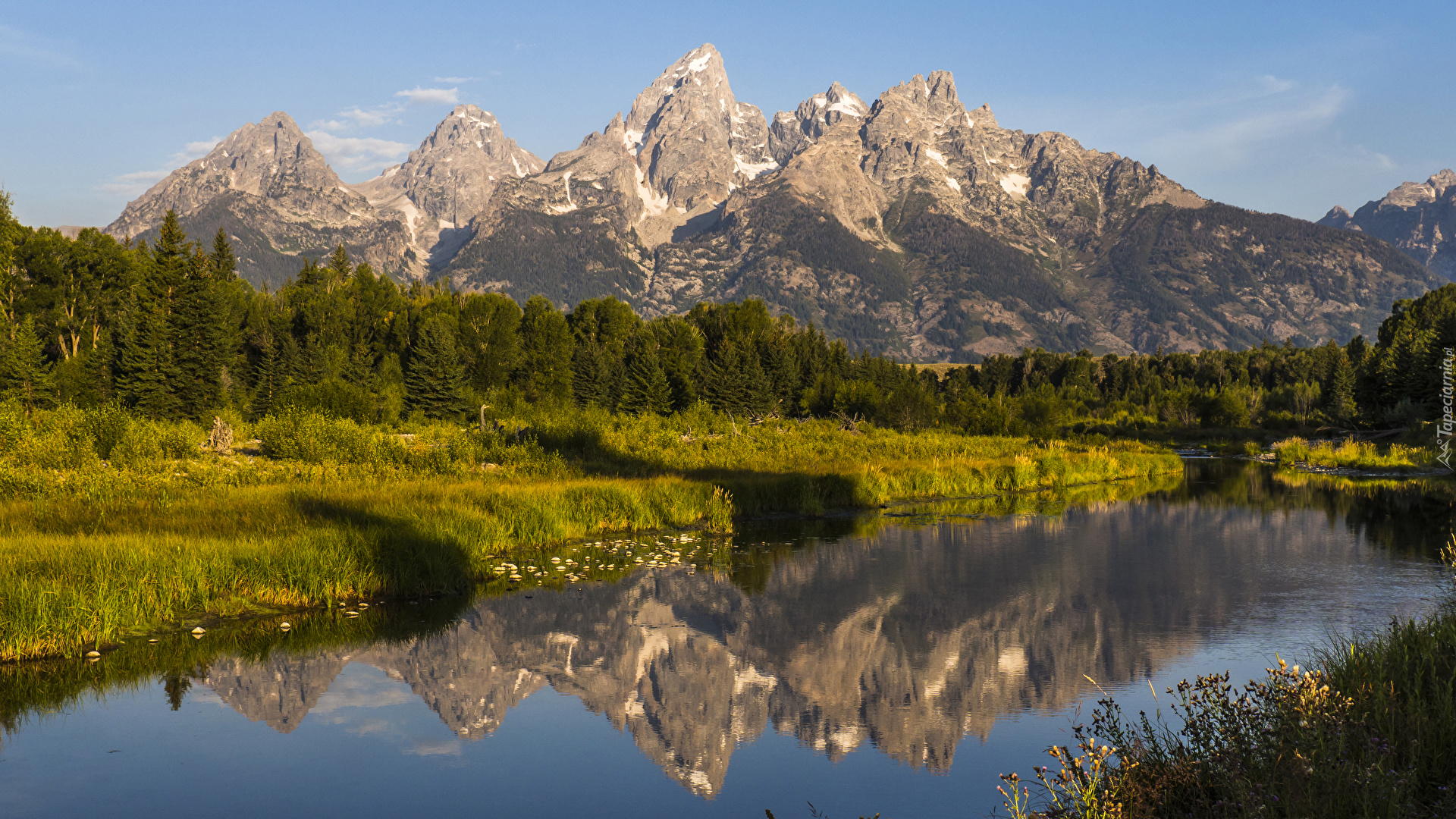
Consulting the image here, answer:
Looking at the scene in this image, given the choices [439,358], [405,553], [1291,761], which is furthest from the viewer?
[439,358]

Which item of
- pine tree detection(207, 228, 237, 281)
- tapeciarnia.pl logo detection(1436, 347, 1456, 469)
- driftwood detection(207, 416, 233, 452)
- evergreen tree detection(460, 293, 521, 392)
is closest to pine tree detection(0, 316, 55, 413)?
pine tree detection(207, 228, 237, 281)

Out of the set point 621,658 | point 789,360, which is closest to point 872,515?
point 621,658

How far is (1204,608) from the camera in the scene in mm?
21375

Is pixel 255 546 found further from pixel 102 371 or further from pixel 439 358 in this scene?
pixel 102 371

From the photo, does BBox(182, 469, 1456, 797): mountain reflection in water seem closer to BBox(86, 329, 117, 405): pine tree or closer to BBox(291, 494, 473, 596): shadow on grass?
BBox(291, 494, 473, 596): shadow on grass

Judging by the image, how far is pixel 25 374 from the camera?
2849 inches

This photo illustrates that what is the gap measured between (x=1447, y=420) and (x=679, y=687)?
61.0 m

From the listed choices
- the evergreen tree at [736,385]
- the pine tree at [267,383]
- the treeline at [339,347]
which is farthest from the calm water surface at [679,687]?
the pine tree at [267,383]

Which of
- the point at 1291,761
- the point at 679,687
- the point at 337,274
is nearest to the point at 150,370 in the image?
the point at 337,274

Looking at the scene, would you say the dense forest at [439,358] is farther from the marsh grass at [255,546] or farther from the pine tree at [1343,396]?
the marsh grass at [255,546]

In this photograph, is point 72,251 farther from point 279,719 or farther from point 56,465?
point 279,719

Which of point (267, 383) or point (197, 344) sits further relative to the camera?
point (267, 383)

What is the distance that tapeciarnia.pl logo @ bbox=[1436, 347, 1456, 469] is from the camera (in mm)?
55156

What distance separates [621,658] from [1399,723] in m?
12.5
